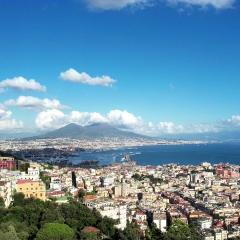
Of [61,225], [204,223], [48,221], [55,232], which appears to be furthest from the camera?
[204,223]

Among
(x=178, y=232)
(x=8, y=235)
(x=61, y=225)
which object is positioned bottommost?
(x=178, y=232)

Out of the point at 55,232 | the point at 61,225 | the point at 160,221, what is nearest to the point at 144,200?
the point at 160,221

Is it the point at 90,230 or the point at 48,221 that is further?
the point at 90,230

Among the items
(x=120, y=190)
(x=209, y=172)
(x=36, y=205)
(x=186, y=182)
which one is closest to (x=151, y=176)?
(x=186, y=182)

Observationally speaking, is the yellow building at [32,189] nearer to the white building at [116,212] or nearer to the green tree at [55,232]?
the white building at [116,212]

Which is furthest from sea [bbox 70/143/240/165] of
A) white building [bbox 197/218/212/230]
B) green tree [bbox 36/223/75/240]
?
green tree [bbox 36/223/75/240]

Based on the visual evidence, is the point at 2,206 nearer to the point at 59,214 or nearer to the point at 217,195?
the point at 59,214

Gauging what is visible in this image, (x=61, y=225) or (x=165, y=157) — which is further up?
(x=61, y=225)

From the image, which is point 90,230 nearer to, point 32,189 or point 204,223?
point 32,189
